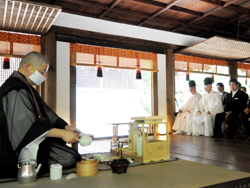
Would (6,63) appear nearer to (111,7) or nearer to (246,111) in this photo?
(111,7)

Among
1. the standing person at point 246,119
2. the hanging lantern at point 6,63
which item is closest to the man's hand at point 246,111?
the standing person at point 246,119

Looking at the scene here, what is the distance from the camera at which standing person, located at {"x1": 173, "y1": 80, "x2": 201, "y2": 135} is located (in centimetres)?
656

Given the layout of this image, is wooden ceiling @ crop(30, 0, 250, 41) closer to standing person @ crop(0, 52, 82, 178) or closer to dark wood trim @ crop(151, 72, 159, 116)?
dark wood trim @ crop(151, 72, 159, 116)

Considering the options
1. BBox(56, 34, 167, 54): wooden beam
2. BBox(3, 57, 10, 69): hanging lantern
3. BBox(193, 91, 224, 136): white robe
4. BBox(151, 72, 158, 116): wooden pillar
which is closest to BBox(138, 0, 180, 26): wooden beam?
BBox(56, 34, 167, 54): wooden beam

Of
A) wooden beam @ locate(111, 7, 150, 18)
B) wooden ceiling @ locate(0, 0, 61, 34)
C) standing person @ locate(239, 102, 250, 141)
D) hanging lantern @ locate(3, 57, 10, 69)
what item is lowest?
standing person @ locate(239, 102, 250, 141)

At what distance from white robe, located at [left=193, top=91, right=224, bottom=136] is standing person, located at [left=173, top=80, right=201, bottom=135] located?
0.76 ft

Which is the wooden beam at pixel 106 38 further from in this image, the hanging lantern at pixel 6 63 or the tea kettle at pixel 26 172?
the tea kettle at pixel 26 172

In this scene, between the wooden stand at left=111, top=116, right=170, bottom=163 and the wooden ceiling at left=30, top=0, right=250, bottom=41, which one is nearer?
the wooden stand at left=111, top=116, right=170, bottom=163

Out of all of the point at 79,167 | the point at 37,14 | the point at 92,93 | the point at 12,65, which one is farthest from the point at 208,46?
the point at 79,167

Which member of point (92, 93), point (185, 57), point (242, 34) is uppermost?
point (242, 34)

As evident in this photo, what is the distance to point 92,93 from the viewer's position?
6.42 metres

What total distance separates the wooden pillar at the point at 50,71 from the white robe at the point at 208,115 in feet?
11.9

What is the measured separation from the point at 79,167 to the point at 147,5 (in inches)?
164

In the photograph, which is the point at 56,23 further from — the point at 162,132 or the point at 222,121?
the point at 222,121
